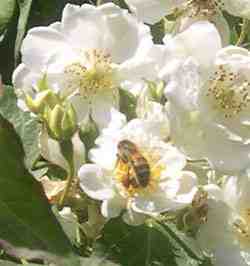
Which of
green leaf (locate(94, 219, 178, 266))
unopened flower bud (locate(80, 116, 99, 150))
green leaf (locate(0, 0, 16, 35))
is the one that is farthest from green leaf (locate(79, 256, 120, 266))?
green leaf (locate(0, 0, 16, 35))

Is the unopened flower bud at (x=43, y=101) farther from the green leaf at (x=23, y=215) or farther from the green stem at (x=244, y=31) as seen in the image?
the green stem at (x=244, y=31)

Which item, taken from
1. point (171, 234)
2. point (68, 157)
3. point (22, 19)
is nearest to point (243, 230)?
point (171, 234)

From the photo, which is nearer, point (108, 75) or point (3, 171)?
point (3, 171)

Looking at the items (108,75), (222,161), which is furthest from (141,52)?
(222,161)

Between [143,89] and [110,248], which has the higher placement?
[143,89]

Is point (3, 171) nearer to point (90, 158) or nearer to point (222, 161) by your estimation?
point (90, 158)
